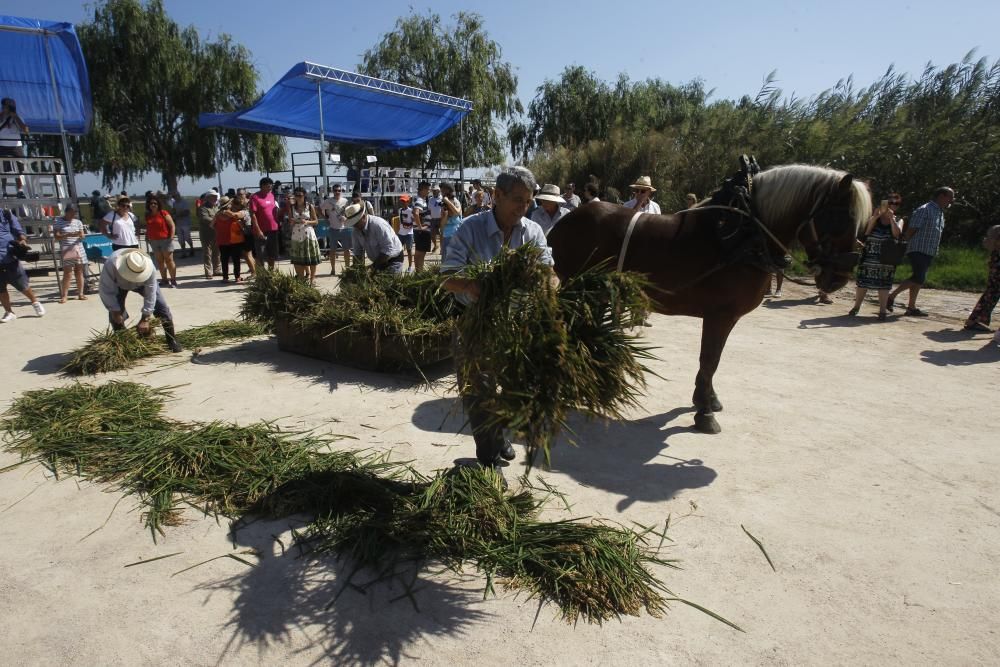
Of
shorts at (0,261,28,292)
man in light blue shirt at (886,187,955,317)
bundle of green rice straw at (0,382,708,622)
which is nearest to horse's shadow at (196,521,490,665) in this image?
bundle of green rice straw at (0,382,708,622)

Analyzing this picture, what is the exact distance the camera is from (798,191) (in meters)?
3.94

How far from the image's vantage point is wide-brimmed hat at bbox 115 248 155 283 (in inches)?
232

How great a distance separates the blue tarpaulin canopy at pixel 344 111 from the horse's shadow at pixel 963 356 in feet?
40.8

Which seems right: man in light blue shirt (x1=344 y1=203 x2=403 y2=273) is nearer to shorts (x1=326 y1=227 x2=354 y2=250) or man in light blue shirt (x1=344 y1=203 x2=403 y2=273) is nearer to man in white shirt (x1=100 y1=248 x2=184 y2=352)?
man in white shirt (x1=100 y1=248 x2=184 y2=352)

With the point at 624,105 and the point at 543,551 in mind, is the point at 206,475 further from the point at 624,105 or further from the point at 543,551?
the point at 624,105

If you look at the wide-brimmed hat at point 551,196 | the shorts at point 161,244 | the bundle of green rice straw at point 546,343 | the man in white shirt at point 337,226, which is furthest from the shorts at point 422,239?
the bundle of green rice straw at point 546,343

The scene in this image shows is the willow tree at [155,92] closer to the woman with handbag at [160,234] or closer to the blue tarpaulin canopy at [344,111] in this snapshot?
the blue tarpaulin canopy at [344,111]

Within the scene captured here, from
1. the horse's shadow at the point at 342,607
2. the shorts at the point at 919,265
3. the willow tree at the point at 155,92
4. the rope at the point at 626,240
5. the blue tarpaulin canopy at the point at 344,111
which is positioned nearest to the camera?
the horse's shadow at the point at 342,607

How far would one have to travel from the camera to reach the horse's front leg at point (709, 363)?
4.26 metres

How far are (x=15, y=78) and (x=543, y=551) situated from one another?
16.2m

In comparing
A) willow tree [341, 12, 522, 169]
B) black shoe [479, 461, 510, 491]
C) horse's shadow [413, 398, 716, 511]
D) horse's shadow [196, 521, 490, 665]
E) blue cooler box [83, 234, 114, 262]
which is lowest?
horse's shadow [196, 521, 490, 665]

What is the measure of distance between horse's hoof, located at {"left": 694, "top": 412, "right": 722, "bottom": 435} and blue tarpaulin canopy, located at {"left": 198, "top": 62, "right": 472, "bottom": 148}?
1184cm

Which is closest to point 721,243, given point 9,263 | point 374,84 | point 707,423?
point 707,423

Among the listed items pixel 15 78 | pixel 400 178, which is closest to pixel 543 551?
pixel 15 78
